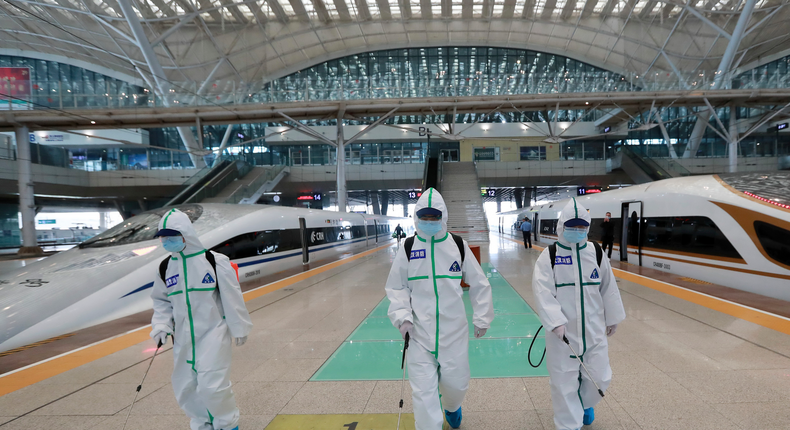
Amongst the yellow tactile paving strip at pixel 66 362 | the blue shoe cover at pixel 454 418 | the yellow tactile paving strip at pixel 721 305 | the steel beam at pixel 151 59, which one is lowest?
the yellow tactile paving strip at pixel 721 305

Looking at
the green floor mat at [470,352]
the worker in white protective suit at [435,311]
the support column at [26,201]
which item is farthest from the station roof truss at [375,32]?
the worker in white protective suit at [435,311]

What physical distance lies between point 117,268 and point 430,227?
20.5 feet

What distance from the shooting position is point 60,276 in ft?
20.2

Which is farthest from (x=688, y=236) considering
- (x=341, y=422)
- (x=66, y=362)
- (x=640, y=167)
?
(x=640, y=167)

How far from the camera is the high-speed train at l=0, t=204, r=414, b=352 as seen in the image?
5448mm

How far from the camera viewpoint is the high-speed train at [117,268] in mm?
5448

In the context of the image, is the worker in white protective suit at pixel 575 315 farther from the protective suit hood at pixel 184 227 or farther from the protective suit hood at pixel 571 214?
the protective suit hood at pixel 184 227

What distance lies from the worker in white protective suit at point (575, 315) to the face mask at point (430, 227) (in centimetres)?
78

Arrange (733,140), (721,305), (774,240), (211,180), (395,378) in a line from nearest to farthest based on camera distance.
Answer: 1. (395,378)
2. (721,305)
3. (774,240)
4. (211,180)
5. (733,140)

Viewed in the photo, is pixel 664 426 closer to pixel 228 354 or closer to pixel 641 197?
pixel 228 354

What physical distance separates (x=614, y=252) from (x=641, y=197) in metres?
2.41

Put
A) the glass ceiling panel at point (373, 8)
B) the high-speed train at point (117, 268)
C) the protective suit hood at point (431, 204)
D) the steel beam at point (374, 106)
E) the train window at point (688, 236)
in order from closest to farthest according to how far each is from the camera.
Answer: the protective suit hood at point (431, 204) < the high-speed train at point (117, 268) < the train window at point (688, 236) < the steel beam at point (374, 106) < the glass ceiling panel at point (373, 8)

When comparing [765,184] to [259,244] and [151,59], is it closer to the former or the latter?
[259,244]

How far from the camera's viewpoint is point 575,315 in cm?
269
